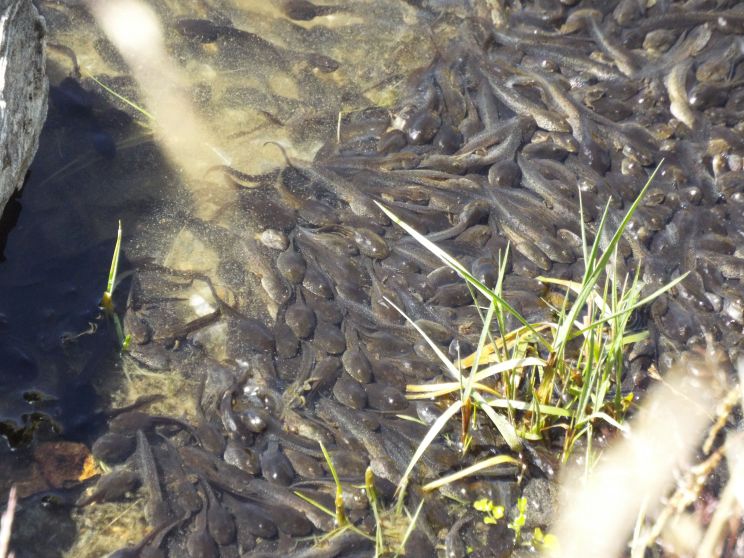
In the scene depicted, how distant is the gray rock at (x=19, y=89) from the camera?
11.3 ft

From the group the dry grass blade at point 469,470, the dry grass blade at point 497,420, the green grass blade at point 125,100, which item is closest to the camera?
the dry grass blade at point 497,420

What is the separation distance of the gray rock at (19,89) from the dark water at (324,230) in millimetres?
321

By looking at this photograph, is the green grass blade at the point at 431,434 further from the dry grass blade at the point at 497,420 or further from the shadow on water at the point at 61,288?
the shadow on water at the point at 61,288

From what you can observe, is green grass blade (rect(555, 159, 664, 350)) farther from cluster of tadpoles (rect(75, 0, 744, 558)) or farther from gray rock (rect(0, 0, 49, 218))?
gray rock (rect(0, 0, 49, 218))

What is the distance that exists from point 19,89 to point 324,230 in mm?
1660

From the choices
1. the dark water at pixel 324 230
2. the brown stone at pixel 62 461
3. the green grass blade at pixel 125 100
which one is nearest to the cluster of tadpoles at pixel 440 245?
the dark water at pixel 324 230

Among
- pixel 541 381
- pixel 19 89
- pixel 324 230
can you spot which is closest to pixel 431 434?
pixel 541 381

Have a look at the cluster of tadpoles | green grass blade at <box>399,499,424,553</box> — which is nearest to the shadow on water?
the cluster of tadpoles

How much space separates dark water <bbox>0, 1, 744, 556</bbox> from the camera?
326 centimetres

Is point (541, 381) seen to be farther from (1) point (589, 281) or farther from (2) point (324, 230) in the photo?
(2) point (324, 230)

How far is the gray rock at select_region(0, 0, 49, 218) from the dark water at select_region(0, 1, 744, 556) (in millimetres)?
321

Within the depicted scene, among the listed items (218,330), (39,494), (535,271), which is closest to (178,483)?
(39,494)

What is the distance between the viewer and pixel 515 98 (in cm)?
485

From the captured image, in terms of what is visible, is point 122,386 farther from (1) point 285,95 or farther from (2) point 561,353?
(1) point 285,95
